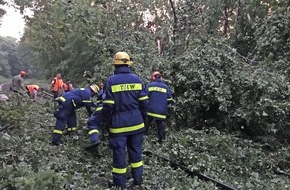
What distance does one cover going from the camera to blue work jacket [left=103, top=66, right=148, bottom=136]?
5.43 meters

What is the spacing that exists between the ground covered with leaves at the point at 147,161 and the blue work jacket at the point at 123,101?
929mm

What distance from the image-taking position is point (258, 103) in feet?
31.9

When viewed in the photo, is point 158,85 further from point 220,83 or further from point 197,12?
point 197,12

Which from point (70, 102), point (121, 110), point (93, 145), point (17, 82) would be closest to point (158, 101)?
point (70, 102)

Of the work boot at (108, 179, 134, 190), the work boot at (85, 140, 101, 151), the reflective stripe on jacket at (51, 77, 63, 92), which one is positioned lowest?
the work boot at (108, 179, 134, 190)

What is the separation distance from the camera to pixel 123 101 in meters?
5.43

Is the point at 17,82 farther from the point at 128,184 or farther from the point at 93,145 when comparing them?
the point at 128,184

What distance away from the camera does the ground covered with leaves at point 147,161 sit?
5233 millimetres

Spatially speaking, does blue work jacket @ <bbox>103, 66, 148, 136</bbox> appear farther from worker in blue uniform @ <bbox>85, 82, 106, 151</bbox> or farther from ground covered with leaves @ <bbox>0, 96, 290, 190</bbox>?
ground covered with leaves @ <bbox>0, 96, 290, 190</bbox>

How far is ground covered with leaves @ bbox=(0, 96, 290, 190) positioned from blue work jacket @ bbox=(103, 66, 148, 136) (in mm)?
929

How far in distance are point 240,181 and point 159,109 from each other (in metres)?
2.88

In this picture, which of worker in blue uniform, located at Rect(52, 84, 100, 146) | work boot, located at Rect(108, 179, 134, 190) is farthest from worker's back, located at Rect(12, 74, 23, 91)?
work boot, located at Rect(108, 179, 134, 190)

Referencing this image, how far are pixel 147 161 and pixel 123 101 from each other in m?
2.16

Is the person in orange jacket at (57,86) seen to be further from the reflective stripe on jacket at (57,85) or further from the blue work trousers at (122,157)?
the blue work trousers at (122,157)
